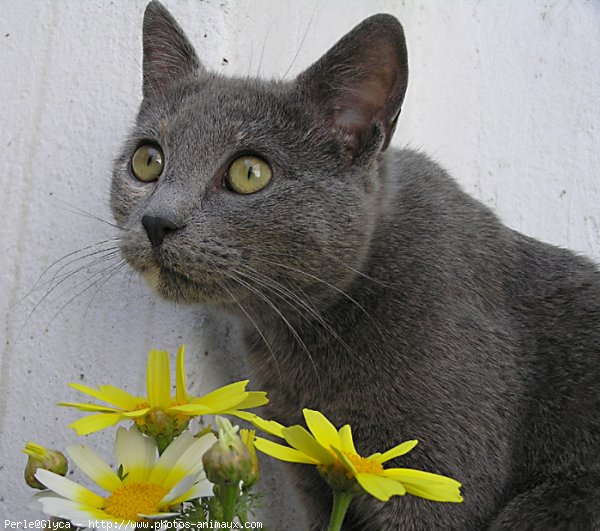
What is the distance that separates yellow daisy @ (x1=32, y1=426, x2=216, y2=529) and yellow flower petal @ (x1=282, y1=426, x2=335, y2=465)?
0.09 m

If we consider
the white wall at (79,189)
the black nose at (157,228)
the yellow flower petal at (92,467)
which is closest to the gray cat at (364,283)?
the black nose at (157,228)

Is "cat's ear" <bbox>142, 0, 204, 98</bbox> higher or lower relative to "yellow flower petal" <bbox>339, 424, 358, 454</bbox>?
higher

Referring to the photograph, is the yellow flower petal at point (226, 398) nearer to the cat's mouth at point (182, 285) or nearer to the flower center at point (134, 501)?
the flower center at point (134, 501)

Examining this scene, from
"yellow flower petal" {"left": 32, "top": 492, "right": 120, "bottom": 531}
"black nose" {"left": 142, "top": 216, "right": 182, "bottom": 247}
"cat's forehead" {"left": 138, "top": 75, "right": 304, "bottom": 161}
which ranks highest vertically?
"cat's forehead" {"left": 138, "top": 75, "right": 304, "bottom": 161}

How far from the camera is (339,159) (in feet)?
3.95

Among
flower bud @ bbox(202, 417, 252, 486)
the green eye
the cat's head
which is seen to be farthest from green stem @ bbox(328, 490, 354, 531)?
the green eye

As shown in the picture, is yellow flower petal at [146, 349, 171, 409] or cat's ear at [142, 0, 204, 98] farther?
cat's ear at [142, 0, 204, 98]

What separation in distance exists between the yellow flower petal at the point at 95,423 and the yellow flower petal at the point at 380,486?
280 millimetres

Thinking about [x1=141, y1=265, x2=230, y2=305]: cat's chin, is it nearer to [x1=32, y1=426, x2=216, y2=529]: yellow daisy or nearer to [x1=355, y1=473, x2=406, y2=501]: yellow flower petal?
[x1=32, y1=426, x2=216, y2=529]: yellow daisy

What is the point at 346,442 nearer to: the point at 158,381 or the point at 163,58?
the point at 158,381

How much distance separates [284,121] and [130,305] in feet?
1.50

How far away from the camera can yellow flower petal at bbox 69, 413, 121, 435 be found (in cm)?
77

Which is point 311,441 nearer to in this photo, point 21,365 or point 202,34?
point 21,365

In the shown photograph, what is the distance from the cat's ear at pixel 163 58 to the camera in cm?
135
